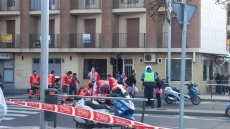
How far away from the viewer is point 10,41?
39.2 metres

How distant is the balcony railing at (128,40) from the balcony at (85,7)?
96.1 inches

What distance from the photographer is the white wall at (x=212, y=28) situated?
116 feet

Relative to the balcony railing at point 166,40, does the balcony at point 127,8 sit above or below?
above

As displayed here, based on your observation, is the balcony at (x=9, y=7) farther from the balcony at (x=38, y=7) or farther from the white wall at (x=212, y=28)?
the white wall at (x=212, y=28)

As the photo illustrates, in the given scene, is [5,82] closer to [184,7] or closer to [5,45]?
[5,45]

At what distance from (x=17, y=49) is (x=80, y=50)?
5.66m

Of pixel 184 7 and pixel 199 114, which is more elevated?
pixel 184 7

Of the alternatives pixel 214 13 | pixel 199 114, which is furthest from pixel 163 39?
pixel 199 114

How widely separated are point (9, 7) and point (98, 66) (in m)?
9.25

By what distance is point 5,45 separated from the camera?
40.1m

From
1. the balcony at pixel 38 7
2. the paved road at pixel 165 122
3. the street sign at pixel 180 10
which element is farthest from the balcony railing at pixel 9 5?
the street sign at pixel 180 10

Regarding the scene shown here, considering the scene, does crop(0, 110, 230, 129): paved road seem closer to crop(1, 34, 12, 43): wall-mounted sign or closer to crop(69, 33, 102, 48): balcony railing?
crop(69, 33, 102, 48): balcony railing

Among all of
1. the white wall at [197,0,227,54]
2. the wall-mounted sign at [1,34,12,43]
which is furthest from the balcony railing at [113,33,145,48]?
the wall-mounted sign at [1,34,12,43]

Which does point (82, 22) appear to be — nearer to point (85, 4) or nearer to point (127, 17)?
point (85, 4)
